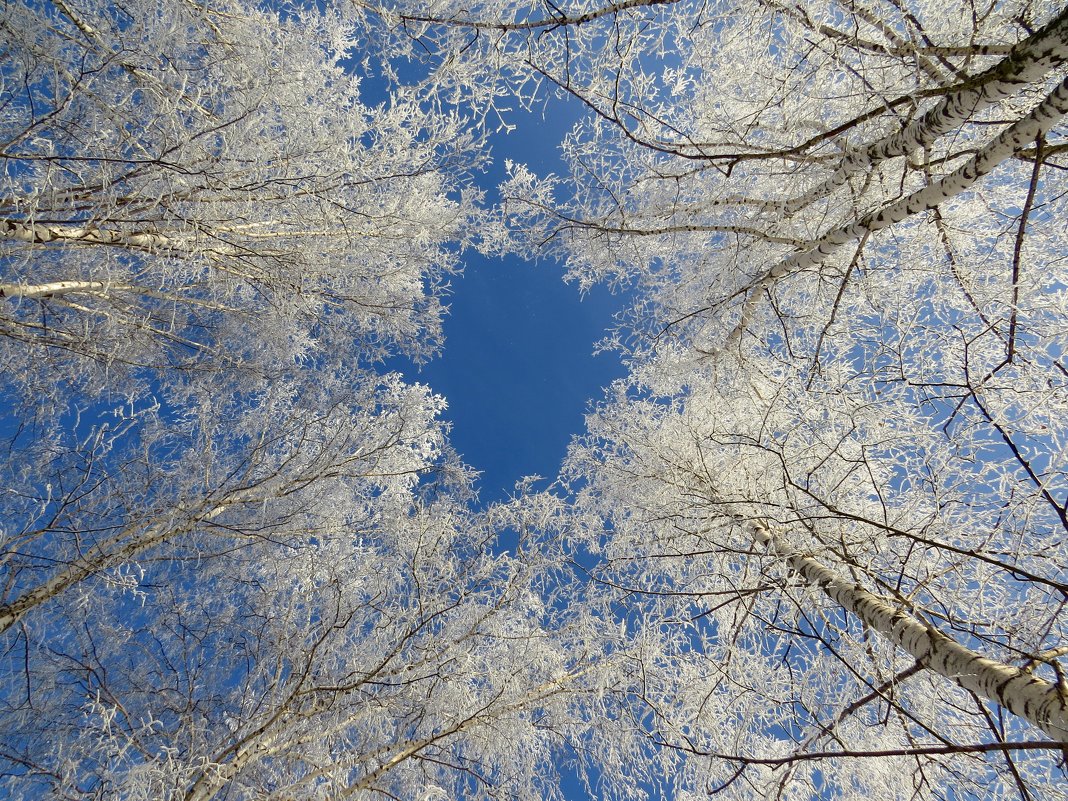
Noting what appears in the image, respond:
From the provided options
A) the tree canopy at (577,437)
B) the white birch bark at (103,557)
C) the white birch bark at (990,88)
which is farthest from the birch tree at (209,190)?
the white birch bark at (990,88)

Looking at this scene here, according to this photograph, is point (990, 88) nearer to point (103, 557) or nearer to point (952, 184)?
point (952, 184)

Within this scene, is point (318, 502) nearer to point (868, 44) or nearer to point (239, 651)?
point (239, 651)

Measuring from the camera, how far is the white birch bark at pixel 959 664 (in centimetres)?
168

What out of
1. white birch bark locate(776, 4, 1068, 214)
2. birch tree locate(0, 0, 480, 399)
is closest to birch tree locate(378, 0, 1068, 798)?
white birch bark locate(776, 4, 1068, 214)

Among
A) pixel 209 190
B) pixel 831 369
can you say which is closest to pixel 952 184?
pixel 831 369

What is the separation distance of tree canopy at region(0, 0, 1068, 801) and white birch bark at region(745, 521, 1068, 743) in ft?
0.05

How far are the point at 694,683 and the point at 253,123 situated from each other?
18.3ft

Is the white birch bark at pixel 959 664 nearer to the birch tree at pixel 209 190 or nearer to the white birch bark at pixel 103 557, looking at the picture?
the birch tree at pixel 209 190

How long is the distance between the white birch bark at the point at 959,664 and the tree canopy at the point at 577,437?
0.05 ft

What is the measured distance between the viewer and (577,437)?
22.7ft

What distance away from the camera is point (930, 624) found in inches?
89.8

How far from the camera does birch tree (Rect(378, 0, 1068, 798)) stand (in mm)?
2014

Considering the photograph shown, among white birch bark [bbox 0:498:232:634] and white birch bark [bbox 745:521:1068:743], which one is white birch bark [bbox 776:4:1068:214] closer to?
white birch bark [bbox 745:521:1068:743]

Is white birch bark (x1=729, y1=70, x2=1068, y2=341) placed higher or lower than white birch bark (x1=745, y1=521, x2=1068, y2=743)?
higher
